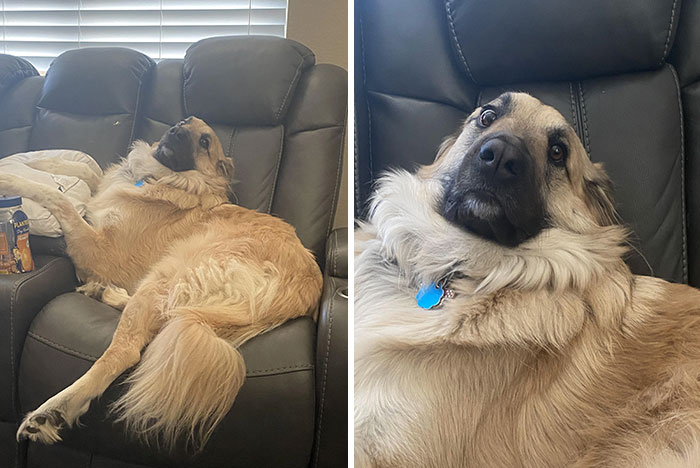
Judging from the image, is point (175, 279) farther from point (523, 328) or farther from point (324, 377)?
point (523, 328)

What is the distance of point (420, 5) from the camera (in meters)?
0.46

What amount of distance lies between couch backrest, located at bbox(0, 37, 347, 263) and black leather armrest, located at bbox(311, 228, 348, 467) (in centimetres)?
8

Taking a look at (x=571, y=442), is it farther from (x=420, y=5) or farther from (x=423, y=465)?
(x=420, y=5)

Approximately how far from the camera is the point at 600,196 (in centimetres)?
41

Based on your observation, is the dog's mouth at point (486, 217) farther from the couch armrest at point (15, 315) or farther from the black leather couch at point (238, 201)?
the couch armrest at point (15, 315)

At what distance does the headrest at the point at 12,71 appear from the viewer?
74cm

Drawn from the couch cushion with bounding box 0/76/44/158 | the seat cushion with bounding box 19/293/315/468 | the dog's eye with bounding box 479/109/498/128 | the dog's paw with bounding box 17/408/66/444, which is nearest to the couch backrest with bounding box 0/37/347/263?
the couch cushion with bounding box 0/76/44/158

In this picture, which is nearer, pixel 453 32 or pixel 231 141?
pixel 453 32

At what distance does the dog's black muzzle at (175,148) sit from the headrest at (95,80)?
0.24 feet

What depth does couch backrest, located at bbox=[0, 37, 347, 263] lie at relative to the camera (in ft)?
2.51

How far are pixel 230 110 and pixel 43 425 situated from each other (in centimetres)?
59

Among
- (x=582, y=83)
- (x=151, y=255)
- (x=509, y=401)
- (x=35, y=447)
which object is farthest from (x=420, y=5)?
(x=35, y=447)

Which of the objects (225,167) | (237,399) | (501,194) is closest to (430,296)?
(501,194)

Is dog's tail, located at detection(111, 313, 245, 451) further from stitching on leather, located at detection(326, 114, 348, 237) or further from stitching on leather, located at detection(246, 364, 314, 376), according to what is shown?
stitching on leather, located at detection(326, 114, 348, 237)
